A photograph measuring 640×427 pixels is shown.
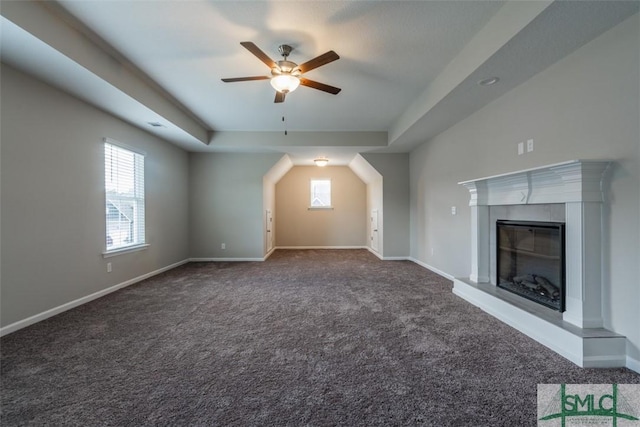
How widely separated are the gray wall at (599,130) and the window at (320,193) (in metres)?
4.59

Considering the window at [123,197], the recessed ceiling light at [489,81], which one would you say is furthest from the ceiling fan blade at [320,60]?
the window at [123,197]

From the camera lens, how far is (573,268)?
2045mm

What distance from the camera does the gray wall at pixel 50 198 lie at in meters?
2.39

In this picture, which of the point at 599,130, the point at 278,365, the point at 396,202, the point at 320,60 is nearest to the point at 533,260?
the point at 599,130

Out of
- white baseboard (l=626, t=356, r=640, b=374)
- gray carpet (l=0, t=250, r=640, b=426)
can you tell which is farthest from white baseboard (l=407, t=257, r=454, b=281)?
white baseboard (l=626, t=356, r=640, b=374)

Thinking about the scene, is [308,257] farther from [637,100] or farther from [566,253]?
[637,100]

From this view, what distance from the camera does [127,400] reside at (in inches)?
59.9

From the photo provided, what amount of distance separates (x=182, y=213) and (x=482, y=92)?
5.58m

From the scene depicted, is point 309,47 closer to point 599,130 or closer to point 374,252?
point 599,130

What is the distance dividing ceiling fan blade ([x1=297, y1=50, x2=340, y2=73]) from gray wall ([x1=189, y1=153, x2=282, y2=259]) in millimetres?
3532

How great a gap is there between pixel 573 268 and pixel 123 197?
206 inches

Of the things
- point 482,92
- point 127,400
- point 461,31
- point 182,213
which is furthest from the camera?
point 182,213

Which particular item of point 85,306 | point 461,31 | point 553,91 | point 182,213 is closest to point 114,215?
point 85,306

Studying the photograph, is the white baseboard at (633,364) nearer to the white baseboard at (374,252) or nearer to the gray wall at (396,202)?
the gray wall at (396,202)
